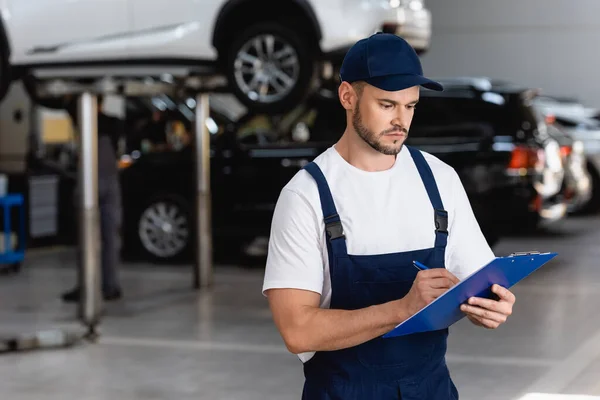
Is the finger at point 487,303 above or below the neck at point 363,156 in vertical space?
below

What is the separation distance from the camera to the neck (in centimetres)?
274

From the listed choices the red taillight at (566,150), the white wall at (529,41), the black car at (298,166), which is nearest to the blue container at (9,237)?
the black car at (298,166)

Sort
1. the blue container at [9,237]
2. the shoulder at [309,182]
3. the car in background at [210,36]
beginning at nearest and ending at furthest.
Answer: the shoulder at [309,182] < the car in background at [210,36] < the blue container at [9,237]

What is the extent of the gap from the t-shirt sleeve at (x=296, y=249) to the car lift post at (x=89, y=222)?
242 inches

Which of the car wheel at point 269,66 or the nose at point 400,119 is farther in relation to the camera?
the car wheel at point 269,66

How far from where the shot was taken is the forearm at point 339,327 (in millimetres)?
2580

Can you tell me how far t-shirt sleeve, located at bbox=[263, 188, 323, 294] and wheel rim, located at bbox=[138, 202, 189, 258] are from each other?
975cm

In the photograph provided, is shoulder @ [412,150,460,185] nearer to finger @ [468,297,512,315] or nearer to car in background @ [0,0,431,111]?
finger @ [468,297,512,315]

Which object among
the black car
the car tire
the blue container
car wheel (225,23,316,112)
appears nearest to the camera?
car wheel (225,23,316,112)

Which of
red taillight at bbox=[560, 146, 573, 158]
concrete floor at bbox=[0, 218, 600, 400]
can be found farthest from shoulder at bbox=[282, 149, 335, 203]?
red taillight at bbox=[560, 146, 573, 158]

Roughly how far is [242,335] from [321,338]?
18.9 ft

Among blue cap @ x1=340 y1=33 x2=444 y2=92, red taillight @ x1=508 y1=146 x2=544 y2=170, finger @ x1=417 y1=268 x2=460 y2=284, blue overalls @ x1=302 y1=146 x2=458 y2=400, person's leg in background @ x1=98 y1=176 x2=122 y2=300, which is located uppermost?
blue cap @ x1=340 y1=33 x2=444 y2=92

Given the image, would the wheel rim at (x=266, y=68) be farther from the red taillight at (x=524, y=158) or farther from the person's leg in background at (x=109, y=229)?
the red taillight at (x=524, y=158)

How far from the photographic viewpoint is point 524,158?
11828mm
